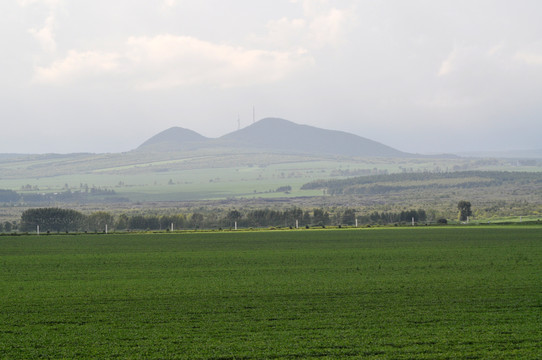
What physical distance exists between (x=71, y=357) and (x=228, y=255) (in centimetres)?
1858

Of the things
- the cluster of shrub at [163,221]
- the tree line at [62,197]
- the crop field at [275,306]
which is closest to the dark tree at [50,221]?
the cluster of shrub at [163,221]

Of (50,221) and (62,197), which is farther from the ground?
(62,197)

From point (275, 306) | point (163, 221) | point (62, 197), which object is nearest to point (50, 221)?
point (163, 221)

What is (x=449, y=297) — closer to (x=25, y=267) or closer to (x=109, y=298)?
(x=109, y=298)

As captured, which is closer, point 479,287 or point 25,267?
point 479,287

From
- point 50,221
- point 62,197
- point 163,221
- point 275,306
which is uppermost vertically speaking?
point 62,197

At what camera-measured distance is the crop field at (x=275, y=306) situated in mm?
12734

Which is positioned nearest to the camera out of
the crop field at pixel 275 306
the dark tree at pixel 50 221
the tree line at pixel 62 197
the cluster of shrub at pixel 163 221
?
the crop field at pixel 275 306

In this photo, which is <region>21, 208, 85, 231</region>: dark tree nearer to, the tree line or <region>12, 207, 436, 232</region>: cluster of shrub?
<region>12, 207, 436, 232</region>: cluster of shrub

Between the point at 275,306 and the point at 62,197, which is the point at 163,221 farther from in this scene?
the point at 62,197

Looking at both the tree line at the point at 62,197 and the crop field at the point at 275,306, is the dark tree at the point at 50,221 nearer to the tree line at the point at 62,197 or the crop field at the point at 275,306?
the crop field at the point at 275,306

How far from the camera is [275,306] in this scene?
1658 centimetres

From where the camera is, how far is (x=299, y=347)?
499 inches

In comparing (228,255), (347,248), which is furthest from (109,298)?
(347,248)
